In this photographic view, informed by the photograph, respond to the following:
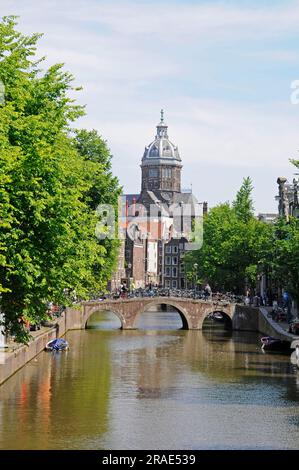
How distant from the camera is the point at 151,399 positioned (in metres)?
34.2

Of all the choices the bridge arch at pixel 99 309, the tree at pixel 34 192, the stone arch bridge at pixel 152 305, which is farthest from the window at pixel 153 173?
the tree at pixel 34 192

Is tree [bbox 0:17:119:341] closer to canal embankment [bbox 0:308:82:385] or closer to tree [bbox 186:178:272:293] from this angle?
canal embankment [bbox 0:308:82:385]

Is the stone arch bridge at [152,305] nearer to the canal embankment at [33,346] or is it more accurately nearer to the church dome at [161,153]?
the canal embankment at [33,346]

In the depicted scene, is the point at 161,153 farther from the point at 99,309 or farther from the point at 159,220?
the point at 99,309

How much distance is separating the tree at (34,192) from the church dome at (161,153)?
5754 inches

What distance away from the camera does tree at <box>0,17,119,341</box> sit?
2572 centimetres

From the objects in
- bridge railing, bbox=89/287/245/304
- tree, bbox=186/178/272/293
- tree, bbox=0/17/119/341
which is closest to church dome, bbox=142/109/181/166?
tree, bbox=186/178/272/293

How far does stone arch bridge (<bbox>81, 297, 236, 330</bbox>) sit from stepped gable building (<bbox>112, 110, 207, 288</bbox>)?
70.2 m

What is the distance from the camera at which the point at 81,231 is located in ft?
102

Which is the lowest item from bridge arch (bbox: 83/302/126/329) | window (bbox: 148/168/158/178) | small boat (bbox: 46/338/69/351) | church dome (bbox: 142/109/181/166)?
small boat (bbox: 46/338/69/351)

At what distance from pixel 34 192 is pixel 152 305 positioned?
45.0 metres

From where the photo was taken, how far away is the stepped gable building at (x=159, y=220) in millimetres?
152250
